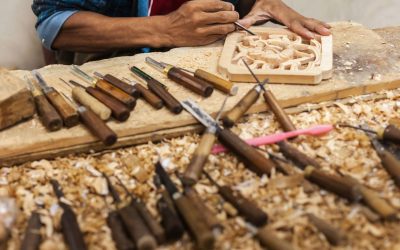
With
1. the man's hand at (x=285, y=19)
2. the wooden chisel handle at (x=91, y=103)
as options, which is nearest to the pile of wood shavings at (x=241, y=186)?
the wooden chisel handle at (x=91, y=103)

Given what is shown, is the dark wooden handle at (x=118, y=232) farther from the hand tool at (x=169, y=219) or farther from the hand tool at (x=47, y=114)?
the hand tool at (x=47, y=114)

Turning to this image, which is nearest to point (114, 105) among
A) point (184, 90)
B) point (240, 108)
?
point (184, 90)

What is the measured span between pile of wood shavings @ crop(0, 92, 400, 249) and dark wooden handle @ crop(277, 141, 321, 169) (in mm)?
37

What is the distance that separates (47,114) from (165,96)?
0.35 metres

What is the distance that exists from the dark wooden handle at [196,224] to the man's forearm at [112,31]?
93cm

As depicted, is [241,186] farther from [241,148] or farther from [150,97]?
[150,97]

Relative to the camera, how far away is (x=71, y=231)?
1017 mm

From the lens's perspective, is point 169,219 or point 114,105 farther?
point 114,105

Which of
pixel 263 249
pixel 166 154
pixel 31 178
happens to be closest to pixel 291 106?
pixel 166 154

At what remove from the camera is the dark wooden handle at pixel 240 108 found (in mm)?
1360

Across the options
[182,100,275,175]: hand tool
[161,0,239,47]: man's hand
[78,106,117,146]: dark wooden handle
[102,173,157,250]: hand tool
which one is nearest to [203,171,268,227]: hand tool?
[182,100,275,175]: hand tool

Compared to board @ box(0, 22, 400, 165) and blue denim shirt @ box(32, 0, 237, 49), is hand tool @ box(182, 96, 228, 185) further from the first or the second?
blue denim shirt @ box(32, 0, 237, 49)

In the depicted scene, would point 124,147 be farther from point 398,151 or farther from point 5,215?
point 398,151

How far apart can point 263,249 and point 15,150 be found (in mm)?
726
